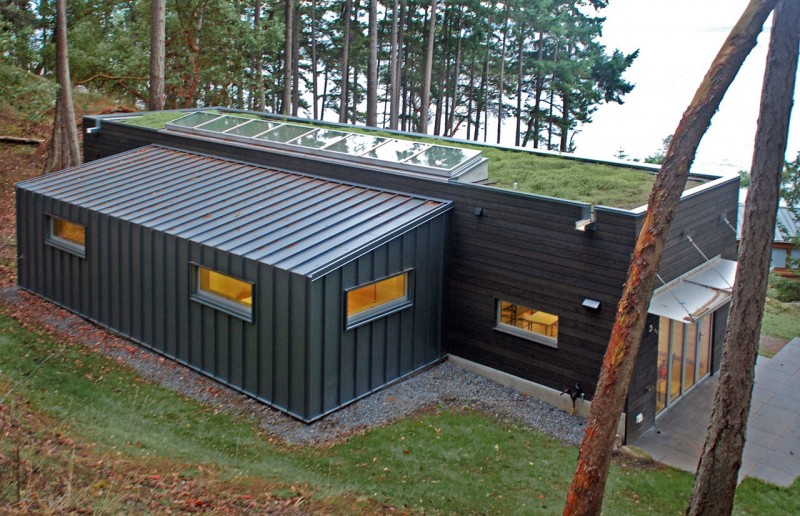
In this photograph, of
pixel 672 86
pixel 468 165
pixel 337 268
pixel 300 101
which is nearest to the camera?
pixel 337 268

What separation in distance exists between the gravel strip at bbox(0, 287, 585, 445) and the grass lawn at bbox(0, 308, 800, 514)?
258 mm

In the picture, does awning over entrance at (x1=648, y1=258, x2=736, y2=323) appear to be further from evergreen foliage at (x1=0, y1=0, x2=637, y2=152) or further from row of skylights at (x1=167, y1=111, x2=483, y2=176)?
evergreen foliage at (x1=0, y1=0, x2=637, y2=152)

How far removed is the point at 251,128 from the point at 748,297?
1133 cm

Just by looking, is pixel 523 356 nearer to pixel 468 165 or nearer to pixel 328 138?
pixel 468 165

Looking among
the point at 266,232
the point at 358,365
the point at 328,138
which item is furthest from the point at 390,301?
the point at 328,138

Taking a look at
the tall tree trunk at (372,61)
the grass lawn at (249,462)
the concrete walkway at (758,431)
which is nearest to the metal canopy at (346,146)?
the grass lawn at (249,462)

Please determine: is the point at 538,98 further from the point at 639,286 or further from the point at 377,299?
the point at 639,286

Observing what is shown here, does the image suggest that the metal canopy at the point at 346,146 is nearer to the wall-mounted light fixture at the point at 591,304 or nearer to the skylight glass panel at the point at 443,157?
the skylight glass panel at the point at 443,157

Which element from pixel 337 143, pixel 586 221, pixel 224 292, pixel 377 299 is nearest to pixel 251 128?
pixel 337 143

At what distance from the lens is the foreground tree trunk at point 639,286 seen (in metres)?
6.55

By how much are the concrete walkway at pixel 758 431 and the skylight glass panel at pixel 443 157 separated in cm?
524

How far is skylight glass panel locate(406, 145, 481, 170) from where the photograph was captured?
12.4 metres

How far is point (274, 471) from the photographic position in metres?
8.45

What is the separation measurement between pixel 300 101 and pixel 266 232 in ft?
100
